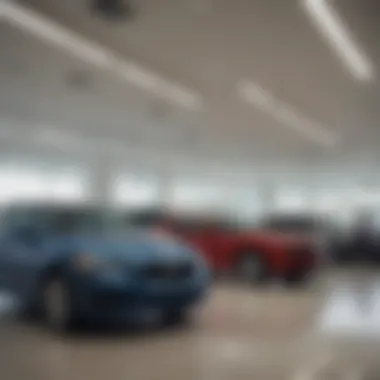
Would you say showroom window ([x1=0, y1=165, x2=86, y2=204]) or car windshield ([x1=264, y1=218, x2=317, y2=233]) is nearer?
showroom window ([x1=0, y1=165, x2=86, y2=204])

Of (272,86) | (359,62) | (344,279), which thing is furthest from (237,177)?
(344,279)

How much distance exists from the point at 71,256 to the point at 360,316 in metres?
2.95

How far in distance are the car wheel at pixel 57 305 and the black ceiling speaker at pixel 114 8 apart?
2.19 meters

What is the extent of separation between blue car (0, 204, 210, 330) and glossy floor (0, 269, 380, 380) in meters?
0.23

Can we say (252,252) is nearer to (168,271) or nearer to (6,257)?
(168,271)

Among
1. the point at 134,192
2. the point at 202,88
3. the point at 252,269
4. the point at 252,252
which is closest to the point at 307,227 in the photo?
the point at 252,252

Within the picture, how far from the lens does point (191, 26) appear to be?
5.24 m

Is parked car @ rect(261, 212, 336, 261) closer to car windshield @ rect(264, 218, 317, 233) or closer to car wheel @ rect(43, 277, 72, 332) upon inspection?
car windshield @ rect(264, 218, 317, 233)

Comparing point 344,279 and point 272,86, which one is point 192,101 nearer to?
point 272,86

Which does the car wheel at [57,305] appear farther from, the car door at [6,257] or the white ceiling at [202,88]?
the white ceiling at [202,88]

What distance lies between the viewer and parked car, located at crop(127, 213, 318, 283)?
8.70 m

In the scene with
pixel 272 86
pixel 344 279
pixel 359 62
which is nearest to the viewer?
pixel 359 62

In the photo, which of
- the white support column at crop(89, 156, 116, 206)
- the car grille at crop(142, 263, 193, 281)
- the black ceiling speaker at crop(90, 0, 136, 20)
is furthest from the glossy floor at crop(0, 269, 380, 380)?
the black ceiling speaker at crop(90, 0, 136, 20)

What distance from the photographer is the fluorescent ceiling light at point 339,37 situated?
179 inches
